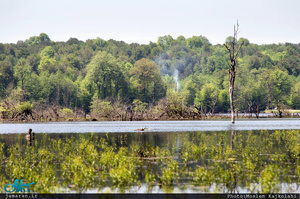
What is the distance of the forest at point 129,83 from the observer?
4471 inches

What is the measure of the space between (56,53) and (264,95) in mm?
88977

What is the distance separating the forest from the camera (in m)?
114

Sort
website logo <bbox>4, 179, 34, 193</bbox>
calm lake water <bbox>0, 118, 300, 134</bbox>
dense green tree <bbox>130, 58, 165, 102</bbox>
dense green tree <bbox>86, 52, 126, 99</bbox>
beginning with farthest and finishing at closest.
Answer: dense green tree <bbox>130, 58, 165, 102</bbox>, dense green tree <bbox>86, 52, 126, 99</bbox>, calm lake water <bbox>0, 118, 300, 134</bbox>, website logo <bbox>4, 179, 34, 193</bbox>

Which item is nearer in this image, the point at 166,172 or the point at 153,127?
the point at 166,172

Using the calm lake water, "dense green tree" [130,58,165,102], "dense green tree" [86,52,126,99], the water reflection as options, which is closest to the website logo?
the water reflection

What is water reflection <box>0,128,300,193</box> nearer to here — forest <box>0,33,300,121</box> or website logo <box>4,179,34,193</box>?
website logo <box>4,179,34,193</box>

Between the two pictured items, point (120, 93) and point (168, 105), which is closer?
point (168, 105)

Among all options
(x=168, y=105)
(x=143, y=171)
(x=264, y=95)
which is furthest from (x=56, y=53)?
(x=143, y=171)

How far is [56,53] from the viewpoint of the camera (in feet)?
615

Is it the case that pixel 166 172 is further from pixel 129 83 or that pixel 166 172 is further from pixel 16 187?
pixel 129 83

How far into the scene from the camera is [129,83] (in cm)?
13625

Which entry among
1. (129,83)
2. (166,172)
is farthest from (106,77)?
(166,172)

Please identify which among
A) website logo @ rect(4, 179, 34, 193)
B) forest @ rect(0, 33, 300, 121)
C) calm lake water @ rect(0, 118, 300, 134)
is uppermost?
forest @ rect(0, 33, 300, 121)

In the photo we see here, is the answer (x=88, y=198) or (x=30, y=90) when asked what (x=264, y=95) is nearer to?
(x=30, y=90)
